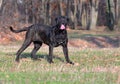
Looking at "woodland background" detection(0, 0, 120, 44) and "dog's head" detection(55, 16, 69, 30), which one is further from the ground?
"dog's head" detection(55, 16, 69, 30)

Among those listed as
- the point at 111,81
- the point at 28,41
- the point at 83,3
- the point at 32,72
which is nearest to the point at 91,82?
the point at 111,81

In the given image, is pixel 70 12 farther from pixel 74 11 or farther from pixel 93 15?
pixel 93 15

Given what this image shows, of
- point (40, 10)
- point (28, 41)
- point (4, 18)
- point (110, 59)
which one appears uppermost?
point (28, 41)

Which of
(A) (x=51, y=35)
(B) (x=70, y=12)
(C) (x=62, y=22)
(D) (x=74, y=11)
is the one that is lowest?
(D) (x=74, y=11)

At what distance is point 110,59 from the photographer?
53.3ft

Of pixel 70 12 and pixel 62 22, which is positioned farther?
pixel 70 12

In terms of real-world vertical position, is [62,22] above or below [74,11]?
above

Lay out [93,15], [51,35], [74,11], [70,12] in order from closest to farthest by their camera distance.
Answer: [51,35] < [93,15] < [70,12] < [74,11]

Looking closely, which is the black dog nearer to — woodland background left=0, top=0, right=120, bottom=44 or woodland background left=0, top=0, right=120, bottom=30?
woodland background left=0, top=0, right=120, bottom=44

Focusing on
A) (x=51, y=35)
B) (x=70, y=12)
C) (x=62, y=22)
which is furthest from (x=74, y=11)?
(x=62, y=22)

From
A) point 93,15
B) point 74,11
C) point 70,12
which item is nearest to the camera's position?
point 93,15

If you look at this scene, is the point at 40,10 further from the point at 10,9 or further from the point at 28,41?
the point at 28,41

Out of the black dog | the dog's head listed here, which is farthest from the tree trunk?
the dog's head

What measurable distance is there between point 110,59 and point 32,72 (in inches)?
212
